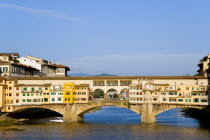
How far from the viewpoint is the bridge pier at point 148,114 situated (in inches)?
2852

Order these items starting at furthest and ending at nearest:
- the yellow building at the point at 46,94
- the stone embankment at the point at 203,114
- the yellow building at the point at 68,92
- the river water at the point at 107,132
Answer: the yellow building at the point at 46,94 → the yellow building at the point at 68,92 → the stone embankment at the point at 203,114 → the river water at the point at 107,132

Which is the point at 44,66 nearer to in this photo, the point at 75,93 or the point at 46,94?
the point at 46,94

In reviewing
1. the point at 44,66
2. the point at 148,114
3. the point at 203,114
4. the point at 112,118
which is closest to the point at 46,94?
the point at 112,118

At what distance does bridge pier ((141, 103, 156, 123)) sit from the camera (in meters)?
72.4

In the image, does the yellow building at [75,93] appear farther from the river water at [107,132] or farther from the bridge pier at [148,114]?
the bridge pier at [148,114]

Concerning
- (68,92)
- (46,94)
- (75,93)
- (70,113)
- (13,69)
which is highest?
(13,69)

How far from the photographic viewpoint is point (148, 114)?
72.8 meters

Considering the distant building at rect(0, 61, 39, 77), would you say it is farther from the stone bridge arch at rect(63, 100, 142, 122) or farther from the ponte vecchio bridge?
the stone bridge arch at rect(63, 100, 142, 122)

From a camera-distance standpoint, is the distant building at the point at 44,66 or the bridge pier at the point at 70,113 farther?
the distant building at the point at 44,66

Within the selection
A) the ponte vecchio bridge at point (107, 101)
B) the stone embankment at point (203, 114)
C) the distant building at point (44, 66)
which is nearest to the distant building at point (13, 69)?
the distant building at point (44, 66)

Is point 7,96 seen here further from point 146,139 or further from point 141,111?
point 146,139

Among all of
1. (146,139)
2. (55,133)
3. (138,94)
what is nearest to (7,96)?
(55,133)

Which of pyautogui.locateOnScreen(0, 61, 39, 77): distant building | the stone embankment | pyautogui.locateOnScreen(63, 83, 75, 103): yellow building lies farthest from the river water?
pyautogui.locateOnScreen(0, 61, 39, 77): distant building

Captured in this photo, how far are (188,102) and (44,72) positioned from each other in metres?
43.1
